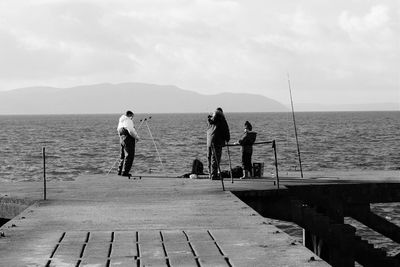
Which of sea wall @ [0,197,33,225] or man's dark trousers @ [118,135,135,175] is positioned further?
man's dark trousers @ [118,135,135,175]

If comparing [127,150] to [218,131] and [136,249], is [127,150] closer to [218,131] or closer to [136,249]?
[218,131]

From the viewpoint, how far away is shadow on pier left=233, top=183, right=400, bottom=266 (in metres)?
14.2

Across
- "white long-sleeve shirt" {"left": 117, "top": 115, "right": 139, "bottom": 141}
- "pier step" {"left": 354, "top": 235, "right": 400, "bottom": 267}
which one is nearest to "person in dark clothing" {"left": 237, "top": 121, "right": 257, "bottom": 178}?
"white long-sleeve shirt" {"left": 117, "top": 115, "right": 139, "bottom": 141}

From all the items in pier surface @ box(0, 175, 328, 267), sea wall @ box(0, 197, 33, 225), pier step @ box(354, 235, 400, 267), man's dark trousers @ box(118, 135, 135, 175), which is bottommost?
pier step @ box(354, 235, 400, 267)

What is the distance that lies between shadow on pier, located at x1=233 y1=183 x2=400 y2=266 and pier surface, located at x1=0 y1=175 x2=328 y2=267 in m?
1.21

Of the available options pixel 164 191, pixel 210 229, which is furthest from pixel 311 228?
→ pixel 210 229

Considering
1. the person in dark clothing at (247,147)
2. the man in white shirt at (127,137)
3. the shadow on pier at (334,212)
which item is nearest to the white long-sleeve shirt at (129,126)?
the man in white shirt at (127,137)

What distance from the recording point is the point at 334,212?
699 inches

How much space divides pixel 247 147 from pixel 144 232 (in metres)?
9.61

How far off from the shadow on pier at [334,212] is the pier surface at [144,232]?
1215 millimetres

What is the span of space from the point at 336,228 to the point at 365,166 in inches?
1224

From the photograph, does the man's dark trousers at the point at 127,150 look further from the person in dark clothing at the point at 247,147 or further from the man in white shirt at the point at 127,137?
the person in dark clothing at the point at 247,147

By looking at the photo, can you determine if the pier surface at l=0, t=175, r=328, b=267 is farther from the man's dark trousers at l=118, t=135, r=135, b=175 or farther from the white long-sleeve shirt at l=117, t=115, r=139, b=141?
the man's dark trousers at l=118, t=135, r=135, b=175

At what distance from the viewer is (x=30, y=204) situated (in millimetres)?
13859
